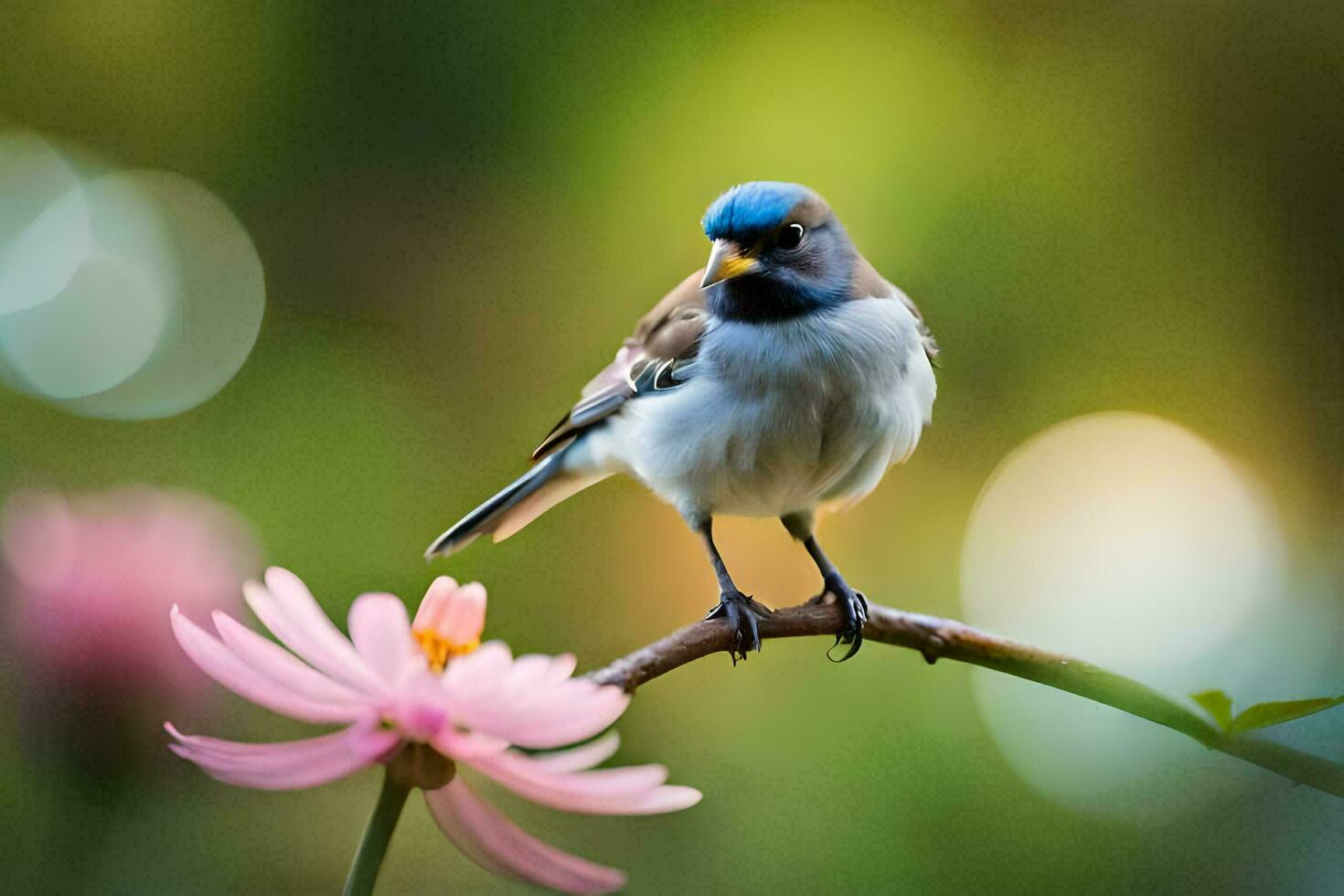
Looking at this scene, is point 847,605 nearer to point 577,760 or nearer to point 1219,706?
point 1219,706

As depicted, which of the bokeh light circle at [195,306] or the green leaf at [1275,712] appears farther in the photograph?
the bokeh light circle at [195,306]

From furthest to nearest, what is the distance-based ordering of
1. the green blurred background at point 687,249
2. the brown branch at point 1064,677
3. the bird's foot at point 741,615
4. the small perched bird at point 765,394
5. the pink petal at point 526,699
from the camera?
1. the green blurred background at point 687,249
2. the small perched bird at point 765,394
3. the bird's foot at point 741,615
4. the brown branch at point 1064,677
5. the pink petal at point 526,699

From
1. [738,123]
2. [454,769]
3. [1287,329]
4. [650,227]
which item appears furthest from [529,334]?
[454,769]

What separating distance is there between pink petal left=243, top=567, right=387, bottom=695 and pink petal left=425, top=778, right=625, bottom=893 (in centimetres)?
3

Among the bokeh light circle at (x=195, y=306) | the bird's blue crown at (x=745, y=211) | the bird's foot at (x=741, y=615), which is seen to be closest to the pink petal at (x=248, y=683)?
the bird's foot at (x=741, y=615)

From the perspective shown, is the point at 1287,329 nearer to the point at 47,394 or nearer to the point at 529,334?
the point at 529,334

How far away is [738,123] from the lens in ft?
3.26

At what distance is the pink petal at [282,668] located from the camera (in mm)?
215

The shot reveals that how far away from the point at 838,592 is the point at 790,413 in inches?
4.6

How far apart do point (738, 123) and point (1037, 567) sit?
0.41 metres

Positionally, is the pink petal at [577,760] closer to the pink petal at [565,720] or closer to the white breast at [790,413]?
the pink petal at [565,720]

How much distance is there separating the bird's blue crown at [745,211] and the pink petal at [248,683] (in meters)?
0.43

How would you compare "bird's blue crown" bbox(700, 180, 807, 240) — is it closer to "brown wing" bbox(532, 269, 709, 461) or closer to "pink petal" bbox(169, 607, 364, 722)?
"brown wing" bbox(532, 269, 709, 461)

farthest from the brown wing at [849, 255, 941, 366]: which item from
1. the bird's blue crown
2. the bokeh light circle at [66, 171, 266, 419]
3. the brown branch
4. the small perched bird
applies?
the bokeh light circle at [66, 171, 266, 419]
